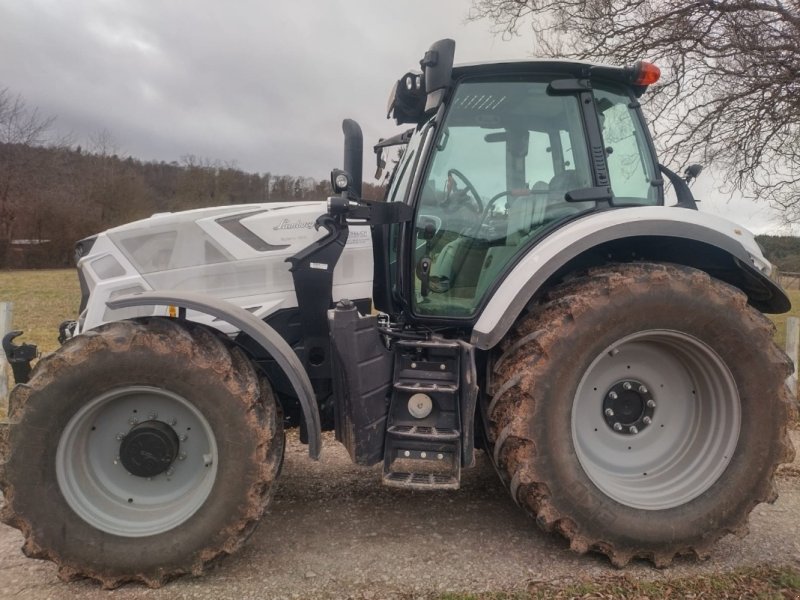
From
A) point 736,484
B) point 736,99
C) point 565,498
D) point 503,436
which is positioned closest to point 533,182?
point 503,436

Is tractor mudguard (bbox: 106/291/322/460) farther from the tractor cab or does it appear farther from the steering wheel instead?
the steering wheel

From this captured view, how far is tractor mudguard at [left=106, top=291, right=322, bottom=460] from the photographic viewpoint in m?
2.60

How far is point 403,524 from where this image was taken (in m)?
3.12

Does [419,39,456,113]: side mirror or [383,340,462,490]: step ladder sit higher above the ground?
[419,39,456,113]: side mirror

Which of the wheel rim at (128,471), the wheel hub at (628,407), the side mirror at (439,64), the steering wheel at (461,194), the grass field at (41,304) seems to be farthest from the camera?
the grass field at (41,304)

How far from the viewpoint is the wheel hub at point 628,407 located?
2.98 m

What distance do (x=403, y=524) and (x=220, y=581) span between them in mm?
975

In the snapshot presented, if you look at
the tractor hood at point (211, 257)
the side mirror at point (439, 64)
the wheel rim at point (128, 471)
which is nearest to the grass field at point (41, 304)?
the tractor hood at point (211, 257)

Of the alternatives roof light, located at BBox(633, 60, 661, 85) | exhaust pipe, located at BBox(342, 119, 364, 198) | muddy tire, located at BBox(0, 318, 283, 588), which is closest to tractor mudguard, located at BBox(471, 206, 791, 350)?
roof light, located at BBox(633, 60, 661, 85)

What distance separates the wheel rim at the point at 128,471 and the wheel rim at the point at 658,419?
6.02 ft

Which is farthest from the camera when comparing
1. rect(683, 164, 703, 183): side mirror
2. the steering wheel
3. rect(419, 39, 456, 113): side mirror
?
rect(683, 164, 703, 183): side mirror

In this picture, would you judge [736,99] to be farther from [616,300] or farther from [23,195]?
[23,195]

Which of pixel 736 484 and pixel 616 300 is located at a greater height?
pixel 616 300

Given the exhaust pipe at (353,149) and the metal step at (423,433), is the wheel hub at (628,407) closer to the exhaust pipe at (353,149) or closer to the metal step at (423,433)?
the metal step at (423,433)
